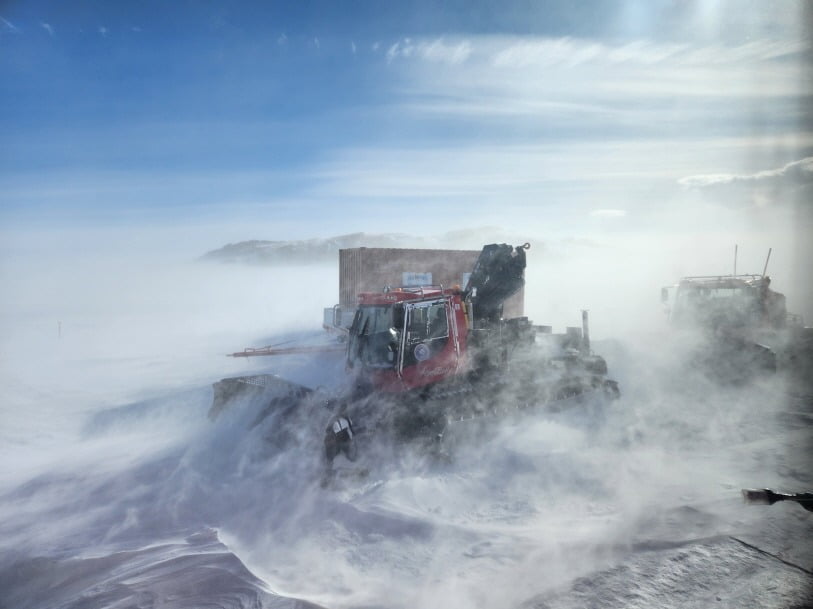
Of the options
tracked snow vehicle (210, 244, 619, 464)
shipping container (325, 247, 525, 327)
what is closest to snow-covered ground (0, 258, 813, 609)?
tracked snow vehicle (210, 244, 619, 464)

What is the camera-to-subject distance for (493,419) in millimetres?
8953

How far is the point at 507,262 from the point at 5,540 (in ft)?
29.9

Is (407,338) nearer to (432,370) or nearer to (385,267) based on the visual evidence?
(432,370)

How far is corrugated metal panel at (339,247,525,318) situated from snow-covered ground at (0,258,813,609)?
1044 cm

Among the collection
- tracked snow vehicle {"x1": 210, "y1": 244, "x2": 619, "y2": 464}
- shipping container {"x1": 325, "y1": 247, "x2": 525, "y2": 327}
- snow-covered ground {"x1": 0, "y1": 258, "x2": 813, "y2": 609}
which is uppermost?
shipping container {"x1": 325, "y1": 247, "x2": 525, "y2": 327}

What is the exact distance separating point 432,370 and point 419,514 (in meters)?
2.31

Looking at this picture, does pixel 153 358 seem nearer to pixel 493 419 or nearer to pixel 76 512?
Answer: pixel 76 512

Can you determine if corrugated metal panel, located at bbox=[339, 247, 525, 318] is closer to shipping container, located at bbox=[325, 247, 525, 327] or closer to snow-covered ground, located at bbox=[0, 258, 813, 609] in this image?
shipping container, located at bbox=[325, 247, 525, 327]

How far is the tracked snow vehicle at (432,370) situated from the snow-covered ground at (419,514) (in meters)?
0.53

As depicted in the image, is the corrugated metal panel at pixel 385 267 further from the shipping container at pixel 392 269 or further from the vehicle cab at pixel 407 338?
the vehicle cab at pixel 407 338

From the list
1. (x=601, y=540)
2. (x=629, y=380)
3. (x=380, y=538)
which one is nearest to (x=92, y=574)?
(x=380, y=538)

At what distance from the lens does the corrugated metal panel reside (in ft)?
70.9

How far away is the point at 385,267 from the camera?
2198cm

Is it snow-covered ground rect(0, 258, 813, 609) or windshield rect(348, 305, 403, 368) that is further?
windshield rect(348, 305, 403, 368)
